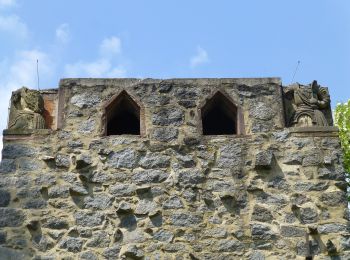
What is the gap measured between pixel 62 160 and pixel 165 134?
1.24 metres

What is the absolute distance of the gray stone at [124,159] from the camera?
7723 millimetres

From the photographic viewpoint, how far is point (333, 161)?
7777 millimetres

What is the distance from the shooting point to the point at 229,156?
25.6ft

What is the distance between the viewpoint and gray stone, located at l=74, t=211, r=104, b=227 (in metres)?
7.38

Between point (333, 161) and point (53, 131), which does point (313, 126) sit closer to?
point (333, 161)

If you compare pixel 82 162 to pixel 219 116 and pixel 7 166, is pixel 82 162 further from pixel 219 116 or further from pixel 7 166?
pixel 219 116

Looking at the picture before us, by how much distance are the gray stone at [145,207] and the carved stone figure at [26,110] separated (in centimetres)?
155

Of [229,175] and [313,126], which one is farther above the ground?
[313,126]

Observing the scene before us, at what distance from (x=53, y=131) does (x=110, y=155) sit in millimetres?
762

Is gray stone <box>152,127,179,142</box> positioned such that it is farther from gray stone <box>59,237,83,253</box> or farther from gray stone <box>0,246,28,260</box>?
gray stone <box>0,246,28,260</box>

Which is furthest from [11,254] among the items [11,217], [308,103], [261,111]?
[308,103]

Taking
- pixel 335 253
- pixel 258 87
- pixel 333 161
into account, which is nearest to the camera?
pixel 335 253

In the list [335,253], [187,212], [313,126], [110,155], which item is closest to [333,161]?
[313,126]

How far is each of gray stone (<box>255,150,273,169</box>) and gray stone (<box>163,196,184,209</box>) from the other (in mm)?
991
